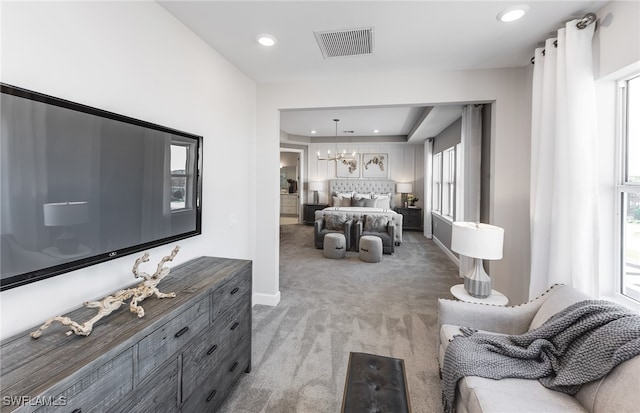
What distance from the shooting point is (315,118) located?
6359mm

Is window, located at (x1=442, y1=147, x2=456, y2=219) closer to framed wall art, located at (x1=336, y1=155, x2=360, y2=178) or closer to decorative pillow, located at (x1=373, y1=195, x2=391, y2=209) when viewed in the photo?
decorative pillow, located at (x1=373, y1=195, x2=391, y2=209)

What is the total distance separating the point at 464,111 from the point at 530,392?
3.69 meters

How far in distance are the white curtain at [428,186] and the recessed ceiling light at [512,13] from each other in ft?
18.1

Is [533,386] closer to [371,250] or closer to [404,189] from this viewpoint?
[371,250]

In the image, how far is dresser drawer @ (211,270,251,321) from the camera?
166 cm

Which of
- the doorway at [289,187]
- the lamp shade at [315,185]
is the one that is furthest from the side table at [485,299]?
the doorway at [289,187]

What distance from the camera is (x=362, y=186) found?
8922 mm

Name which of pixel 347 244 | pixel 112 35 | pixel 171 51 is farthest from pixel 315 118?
pixel 112 35

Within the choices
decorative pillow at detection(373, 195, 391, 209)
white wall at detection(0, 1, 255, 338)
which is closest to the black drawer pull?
white wall at detection(0, 1, 255, 338)

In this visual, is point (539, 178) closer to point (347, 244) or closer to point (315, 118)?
point (347, 244)

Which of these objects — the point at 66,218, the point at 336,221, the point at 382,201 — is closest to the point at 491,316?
the point at 66,218

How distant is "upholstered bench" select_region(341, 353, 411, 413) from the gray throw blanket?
329 millimetres

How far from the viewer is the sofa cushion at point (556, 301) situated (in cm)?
159

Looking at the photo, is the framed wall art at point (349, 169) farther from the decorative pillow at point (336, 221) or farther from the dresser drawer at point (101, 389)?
the dresser drawer at point (101, 389)
